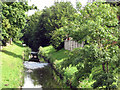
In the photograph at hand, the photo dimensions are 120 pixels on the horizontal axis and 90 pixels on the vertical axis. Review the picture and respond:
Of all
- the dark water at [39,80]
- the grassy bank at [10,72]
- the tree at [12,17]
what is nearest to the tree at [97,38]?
the grassy bank at [10,72]

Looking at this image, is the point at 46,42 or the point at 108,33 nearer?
the point at 108,33

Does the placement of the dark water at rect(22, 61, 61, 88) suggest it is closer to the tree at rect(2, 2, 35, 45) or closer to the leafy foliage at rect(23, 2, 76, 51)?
the tree at rect(2, 2, 35, 45)

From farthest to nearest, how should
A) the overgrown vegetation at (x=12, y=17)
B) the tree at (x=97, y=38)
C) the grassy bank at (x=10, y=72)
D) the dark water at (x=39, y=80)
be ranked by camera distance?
the overgrown vegetation at (x=12, y=17) < the dark water at (x=39, y=80) < the grassy bank at (x=10, y=72) < the tree at (x=97, y=38)

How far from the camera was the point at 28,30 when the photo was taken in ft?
275

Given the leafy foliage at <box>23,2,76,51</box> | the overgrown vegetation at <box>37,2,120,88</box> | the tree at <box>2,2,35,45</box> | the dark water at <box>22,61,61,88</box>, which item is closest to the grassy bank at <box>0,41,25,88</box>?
the dark water at <box>22,61,61,88</box>

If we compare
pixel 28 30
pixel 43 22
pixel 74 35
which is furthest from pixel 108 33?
pixel 28 30

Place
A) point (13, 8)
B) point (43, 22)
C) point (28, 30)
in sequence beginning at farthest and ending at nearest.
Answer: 1. point (28, 30)
2. point (43, 22)
3. point (13, 8)

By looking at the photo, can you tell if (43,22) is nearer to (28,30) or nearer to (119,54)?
(28,30)

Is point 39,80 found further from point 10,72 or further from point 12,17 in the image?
point 12,17

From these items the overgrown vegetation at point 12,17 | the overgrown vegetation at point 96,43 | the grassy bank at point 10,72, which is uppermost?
the overgrown vegetation at point 12,17

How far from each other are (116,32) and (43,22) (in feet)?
156

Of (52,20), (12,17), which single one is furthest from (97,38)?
(52,20)

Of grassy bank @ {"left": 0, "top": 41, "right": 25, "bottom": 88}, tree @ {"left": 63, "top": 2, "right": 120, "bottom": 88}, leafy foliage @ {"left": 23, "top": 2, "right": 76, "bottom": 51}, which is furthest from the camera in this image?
leafy foliage @ {"left": 23, "top": 2, "right": 76, "bottom": 51}

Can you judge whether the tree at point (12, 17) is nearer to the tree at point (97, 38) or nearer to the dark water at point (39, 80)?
the dark water at point (39, 80)
